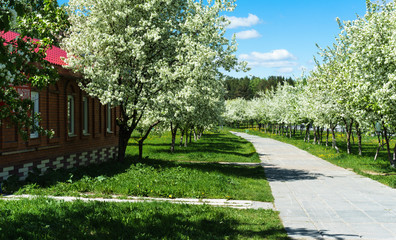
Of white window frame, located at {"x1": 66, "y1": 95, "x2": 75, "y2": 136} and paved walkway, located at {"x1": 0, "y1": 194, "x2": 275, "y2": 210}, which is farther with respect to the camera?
white window frame, located at {"x1": 66, "y1": 95, "x2": 75, "y2": 136}

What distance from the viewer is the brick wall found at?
11648mm

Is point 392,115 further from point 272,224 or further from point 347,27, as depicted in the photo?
point 272,224

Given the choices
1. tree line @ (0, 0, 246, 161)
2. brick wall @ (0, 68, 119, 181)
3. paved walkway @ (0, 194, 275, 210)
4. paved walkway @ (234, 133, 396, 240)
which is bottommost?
paved walkway @ (234, 133, 396, 240)

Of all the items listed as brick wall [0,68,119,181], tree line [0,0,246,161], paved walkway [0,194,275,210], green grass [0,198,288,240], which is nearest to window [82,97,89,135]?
brick wall [0,68,119,181]

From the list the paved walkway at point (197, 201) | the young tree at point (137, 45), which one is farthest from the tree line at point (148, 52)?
the paved walkway at point (197, 201)

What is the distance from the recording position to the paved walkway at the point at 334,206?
7207mm

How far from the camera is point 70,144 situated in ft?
51.4

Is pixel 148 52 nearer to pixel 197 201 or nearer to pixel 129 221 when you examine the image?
pixel 197 201

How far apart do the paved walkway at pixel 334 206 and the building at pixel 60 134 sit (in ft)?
25.7

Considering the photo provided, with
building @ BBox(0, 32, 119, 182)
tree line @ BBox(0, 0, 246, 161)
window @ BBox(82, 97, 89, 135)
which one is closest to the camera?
building @ BBox(0, 32, 119, 182)

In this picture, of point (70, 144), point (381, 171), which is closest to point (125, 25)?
point (70, 144)

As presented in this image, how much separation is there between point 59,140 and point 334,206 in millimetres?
10632

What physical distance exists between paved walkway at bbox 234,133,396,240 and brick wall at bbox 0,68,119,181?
7.44 meters

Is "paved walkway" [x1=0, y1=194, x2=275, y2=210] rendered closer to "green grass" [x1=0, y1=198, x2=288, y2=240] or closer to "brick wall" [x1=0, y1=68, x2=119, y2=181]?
"green grass" [x1=0, y1=198, x2=288, y2=240]
